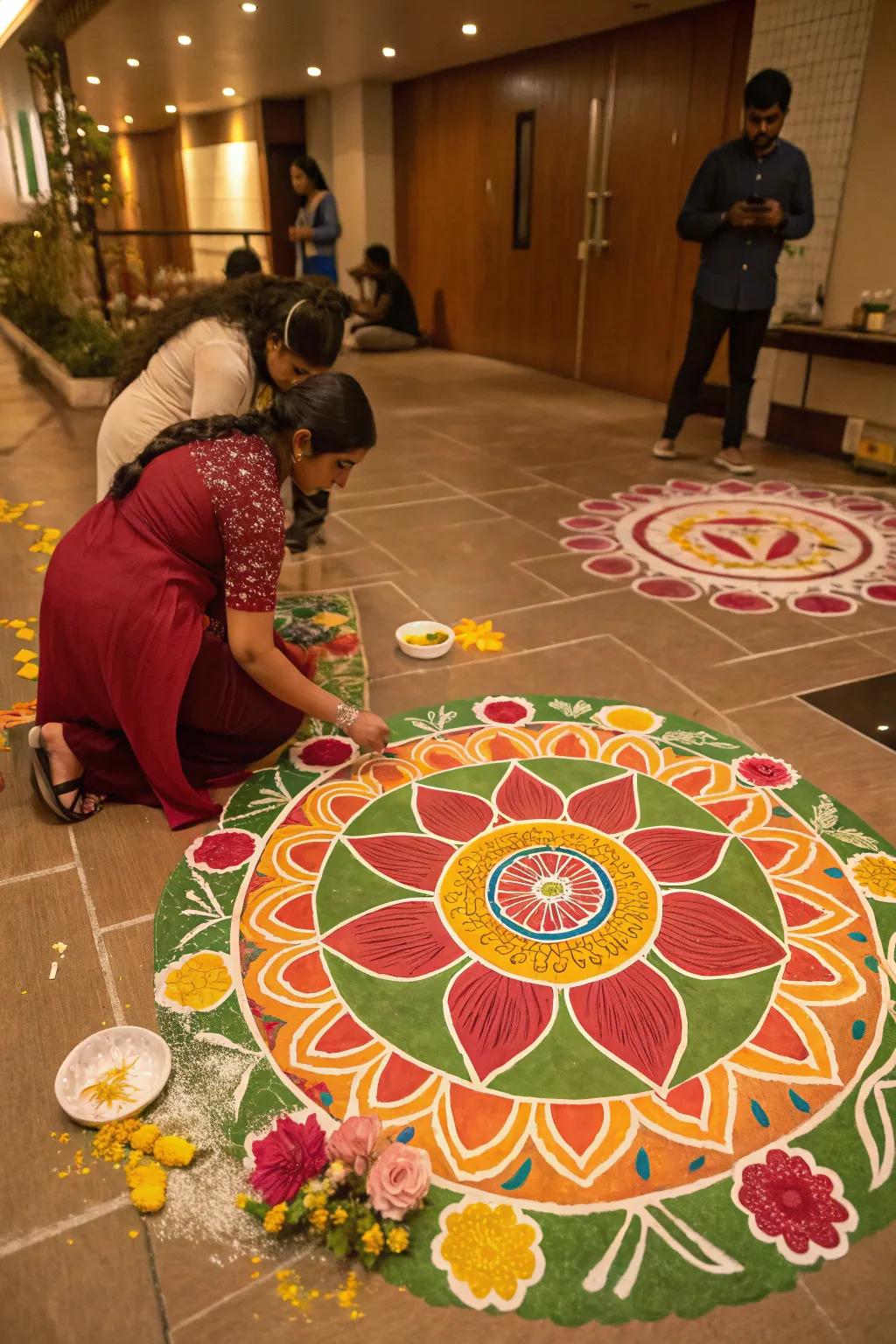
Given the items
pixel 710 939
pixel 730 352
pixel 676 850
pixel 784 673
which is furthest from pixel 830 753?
pixel 730 352

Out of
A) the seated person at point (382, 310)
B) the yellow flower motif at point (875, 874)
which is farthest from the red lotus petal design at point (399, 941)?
the seated person at point (382, 310)

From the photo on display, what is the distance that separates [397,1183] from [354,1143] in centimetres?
7

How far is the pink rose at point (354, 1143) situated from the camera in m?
1.13

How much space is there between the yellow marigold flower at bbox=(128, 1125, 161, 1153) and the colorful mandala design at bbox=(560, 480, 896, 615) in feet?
7.09

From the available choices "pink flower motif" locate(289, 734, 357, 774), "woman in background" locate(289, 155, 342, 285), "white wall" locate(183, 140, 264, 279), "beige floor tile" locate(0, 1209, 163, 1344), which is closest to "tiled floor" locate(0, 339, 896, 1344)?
"beige floor tile" locate(0, 1209, 163, 1344)

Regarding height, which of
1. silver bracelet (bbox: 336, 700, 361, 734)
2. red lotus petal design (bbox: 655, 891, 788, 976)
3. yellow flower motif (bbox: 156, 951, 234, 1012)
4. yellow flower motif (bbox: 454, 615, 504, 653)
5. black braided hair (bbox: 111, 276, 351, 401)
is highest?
black braided hair (bbox: 111, 276, 351, 401)

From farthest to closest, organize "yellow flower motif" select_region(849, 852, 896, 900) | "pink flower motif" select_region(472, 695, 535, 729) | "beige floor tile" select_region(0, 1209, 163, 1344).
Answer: "pink flower motif" select_region(472, 695, 535, 729), "yellow flower motif" select_region(849, 852, 896, 900), "beige floor tile" select_region(0, 1209, 163, 1344)

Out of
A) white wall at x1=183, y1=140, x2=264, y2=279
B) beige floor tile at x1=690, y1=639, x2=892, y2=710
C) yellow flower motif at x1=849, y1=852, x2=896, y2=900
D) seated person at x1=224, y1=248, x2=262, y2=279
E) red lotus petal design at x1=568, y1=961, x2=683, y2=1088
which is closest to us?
red lotus petal design at x1=568, y1=961, x2=683, y2=1088

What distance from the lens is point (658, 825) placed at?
6.00ft

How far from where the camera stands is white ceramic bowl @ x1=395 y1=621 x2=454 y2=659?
2482mm

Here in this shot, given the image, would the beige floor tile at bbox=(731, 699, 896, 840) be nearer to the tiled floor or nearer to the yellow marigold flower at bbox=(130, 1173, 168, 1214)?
the tiled floor

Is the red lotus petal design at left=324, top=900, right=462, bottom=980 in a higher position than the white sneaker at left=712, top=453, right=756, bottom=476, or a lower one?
lower

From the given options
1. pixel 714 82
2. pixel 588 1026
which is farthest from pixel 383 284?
pixel 588 1026

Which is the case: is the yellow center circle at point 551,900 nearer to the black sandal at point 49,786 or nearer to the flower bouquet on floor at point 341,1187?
the flower bouquet on floor at point 341,1187
